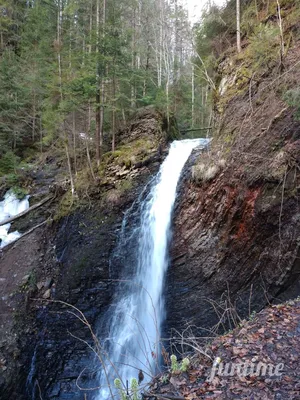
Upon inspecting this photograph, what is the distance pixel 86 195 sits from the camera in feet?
32.0

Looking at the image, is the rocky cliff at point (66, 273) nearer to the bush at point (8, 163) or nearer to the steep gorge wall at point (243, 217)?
the bush at point (8, 163)

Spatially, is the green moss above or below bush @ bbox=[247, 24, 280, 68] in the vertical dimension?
below

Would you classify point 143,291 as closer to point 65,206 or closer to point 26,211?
point 65,206

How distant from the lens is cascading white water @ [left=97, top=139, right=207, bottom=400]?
6.48 metres

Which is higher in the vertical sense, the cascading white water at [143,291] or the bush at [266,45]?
the bush at [266,45]

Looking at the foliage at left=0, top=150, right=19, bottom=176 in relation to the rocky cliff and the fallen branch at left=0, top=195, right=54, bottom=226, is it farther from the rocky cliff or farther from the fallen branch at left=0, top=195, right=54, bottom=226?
the fallen branch at left=0, top=195, right=54, bottom=226

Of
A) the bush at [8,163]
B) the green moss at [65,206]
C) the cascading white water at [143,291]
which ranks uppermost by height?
the bush at [8,163]

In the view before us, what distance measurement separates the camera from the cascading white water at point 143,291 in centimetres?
648

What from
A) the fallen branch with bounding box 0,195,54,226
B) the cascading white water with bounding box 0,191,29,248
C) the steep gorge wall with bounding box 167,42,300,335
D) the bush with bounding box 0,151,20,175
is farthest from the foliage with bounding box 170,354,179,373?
the bush with bounding box 0,151,20,175

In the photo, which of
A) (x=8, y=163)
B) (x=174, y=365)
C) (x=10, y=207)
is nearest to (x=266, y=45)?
(x=174, y=365)

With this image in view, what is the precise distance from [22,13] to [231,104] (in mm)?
18066

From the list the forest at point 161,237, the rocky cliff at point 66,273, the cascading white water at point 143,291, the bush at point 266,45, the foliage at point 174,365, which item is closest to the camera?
the foliage at point 174,365

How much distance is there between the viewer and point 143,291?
7215 mm

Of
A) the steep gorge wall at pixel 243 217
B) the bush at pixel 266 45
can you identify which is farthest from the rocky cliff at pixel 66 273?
the bush at pixel 266 45
